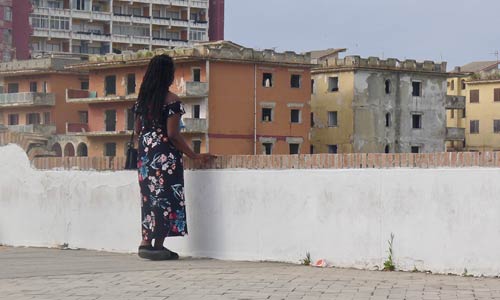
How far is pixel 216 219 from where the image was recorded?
14.8 metres

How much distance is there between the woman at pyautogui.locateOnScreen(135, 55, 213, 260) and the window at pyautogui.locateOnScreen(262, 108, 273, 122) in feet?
176

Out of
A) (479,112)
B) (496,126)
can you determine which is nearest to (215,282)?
(496,126)

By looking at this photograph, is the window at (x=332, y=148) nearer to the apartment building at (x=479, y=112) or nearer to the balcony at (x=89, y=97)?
the apartment building at (x=479, y=112)

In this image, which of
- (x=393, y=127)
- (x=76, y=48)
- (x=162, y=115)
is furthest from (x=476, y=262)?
(x=76, y=48)

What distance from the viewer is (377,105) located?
236 ft

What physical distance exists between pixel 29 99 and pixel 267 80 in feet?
59.8

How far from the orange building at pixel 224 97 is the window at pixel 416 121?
858 cm

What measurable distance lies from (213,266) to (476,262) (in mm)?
3268

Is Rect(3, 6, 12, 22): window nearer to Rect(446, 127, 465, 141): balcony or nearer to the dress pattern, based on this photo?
Rect(446, 127, 465, 141): balcony

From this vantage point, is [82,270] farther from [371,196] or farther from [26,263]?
[371,196]

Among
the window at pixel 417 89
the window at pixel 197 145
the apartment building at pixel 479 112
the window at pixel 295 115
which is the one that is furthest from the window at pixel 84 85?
the apartment building at pixel 479 112

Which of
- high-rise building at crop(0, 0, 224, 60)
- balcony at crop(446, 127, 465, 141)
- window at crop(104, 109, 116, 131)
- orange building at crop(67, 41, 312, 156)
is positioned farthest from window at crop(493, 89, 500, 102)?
high-rise building at crop(0, 0, 224, 60)

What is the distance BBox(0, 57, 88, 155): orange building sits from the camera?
3059 inches

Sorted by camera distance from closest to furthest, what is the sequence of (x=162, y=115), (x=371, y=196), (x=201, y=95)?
(x=371, y=196) → (x=162, y=115) → (x=201, y=95)
